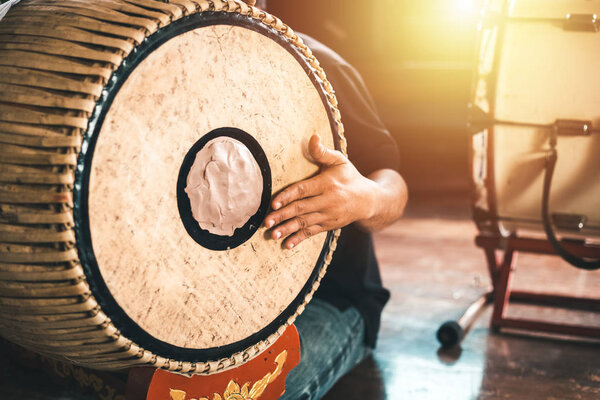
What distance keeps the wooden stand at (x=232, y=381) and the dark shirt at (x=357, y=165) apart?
1.13 feet

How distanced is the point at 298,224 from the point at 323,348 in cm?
42

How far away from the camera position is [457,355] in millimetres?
1504

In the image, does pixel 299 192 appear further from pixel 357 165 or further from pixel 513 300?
pixel 513 300

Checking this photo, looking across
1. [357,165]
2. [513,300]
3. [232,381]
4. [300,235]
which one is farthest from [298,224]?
[513,300]

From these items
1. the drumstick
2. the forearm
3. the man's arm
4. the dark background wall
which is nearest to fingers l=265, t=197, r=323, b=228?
the man's arm

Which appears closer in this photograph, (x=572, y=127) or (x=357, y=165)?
(x=357, y=165)

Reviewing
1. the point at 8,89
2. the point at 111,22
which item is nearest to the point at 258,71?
the point at 111,22

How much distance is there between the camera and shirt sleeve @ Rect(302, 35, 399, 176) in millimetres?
1245

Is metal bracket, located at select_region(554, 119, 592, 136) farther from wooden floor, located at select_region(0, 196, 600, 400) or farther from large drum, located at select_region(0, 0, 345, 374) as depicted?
large drum, located at select_region(0, 0, 345, 374)

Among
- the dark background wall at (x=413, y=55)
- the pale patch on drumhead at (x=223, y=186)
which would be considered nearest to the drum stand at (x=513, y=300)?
the pale patch on drumhead at (x=223, y=186)

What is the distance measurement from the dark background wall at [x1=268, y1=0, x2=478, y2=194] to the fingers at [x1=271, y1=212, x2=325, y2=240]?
3460 millimetres

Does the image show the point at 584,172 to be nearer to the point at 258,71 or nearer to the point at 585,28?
the point at 585,28

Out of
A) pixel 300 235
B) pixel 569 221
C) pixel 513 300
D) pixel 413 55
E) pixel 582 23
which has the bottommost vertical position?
pixel 513 300

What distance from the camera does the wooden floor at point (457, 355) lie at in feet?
4.33
